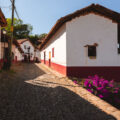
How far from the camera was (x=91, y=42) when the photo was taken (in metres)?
6.74

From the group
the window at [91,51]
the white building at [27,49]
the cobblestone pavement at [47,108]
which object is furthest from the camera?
the white building at [27,49]

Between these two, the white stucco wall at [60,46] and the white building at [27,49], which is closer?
the white stucco wall at [60,46]

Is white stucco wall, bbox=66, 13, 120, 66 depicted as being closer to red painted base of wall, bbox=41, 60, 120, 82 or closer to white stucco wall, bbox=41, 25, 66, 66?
red painted base of wall, bbox=41, 60, 120, 82

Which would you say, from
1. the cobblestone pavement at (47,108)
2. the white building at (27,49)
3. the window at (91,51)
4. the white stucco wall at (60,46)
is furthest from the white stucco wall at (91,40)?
the white building at (27,49)

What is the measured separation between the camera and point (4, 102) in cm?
291

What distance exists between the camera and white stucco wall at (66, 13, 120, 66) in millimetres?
6516

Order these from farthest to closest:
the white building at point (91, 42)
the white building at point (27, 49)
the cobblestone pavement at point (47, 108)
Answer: the white building at point (27, 49), the white building at point (91, 42), the cobblestone pavement at point (47, 108)

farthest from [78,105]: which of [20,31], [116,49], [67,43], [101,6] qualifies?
[20,31]

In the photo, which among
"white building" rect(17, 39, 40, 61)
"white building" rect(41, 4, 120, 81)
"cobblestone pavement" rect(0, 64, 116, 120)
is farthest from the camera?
"white building" rect(17, 39, 40, 61)

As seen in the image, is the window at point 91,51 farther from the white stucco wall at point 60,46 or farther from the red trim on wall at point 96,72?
the white stucco wall at point 60,46

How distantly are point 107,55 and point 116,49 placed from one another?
82 centimetres

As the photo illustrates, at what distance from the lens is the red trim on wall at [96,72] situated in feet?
21.3

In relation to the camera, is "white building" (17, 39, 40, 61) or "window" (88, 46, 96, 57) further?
"white building" (17, 39, 40, 61)

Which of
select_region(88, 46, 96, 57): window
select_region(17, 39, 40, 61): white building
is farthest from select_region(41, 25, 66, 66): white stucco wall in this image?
select_region(17, 39, 40, 61): white building
